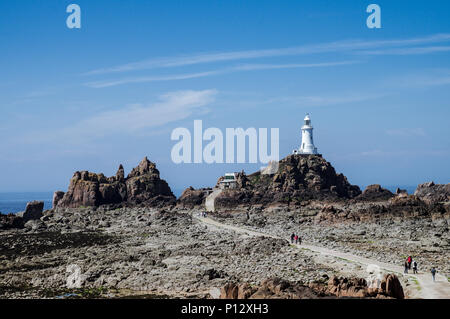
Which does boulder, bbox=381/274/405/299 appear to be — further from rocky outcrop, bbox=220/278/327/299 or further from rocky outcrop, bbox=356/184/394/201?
rocky outcrop, bbox=356/184/394/201

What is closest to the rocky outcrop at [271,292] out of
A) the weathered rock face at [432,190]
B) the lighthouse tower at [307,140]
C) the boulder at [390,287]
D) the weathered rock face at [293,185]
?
the boulder at [390,287]

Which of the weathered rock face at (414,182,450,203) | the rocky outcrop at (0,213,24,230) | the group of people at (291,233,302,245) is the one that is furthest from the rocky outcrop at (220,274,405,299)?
the weathered rock face at (414,182,450,203)

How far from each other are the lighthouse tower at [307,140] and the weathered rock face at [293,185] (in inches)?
247

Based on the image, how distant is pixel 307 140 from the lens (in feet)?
404

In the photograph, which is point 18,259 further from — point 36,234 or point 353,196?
point 353,196

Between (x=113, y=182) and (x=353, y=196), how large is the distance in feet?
173

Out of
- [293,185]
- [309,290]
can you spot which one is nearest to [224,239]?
[309,290]

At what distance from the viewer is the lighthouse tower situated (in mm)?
121756

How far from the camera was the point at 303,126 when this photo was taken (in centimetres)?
12406

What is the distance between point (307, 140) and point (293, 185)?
22890 millimetres

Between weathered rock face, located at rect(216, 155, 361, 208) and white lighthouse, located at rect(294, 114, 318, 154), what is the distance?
20.5ft

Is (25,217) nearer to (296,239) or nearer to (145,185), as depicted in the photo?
(145,185)
